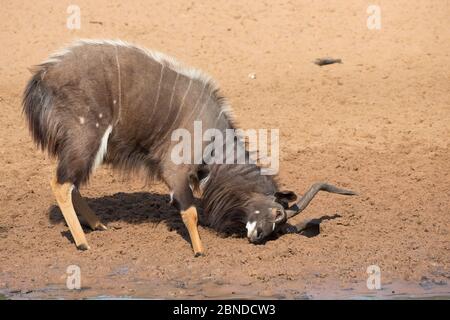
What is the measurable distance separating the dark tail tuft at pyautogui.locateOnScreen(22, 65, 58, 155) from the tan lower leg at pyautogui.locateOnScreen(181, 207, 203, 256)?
1293 mm

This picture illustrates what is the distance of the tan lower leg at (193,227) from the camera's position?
8.25 m

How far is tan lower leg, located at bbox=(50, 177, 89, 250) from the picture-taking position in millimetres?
8320

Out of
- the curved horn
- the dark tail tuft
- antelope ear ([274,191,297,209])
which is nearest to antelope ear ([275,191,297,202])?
antelope ear ([274,191,297,209])

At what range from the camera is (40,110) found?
27.5ft

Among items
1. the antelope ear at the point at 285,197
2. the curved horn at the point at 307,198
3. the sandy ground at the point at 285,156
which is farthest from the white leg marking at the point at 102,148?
the curved horn at the point at 307,198

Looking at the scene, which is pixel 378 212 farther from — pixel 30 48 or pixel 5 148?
pixel 30 48

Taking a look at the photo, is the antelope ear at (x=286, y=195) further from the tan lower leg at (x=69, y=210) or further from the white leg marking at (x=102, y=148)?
the tan lower leg at (x=69, y=210)

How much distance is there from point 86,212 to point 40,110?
43.7 inches

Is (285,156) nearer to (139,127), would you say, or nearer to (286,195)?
(286,195)

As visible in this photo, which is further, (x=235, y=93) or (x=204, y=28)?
(x=204, y=28)

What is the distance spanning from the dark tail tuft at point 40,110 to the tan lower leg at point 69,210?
34cm

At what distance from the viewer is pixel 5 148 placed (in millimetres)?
10781
